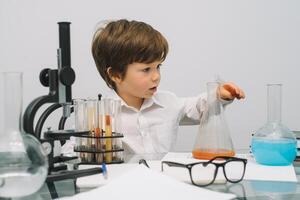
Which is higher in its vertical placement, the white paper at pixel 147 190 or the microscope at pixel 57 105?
the microscope at pixel 57 105

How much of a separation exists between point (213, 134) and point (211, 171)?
0.18m

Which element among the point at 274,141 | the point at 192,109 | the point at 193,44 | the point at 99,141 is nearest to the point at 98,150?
the point at 99,141

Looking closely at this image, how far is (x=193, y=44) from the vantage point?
59.8 inches

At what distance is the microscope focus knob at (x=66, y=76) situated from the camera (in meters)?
0.74

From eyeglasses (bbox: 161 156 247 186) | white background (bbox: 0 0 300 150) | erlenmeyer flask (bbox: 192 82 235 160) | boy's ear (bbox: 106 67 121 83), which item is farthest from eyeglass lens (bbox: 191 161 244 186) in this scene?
white background (bbox: 0 0 300 150)

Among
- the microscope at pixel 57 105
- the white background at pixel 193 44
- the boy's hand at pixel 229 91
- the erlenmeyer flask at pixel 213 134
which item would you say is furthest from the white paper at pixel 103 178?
the white background at pixel 193 44

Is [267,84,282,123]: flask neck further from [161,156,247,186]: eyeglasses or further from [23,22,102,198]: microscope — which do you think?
[23,22,102,198]: microscope

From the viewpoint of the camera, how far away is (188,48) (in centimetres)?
152

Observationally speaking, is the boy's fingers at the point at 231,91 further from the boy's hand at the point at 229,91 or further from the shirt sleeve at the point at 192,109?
the shirt sleeve at the point at 192,109

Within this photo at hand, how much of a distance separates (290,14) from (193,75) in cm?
41

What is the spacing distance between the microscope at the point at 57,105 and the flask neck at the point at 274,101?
0.37m

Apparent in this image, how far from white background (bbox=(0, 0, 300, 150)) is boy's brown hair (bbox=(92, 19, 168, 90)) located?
343 millimetres

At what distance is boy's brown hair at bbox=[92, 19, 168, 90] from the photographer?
3.58 ft

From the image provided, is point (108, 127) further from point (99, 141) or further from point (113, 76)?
point (113, 76)
